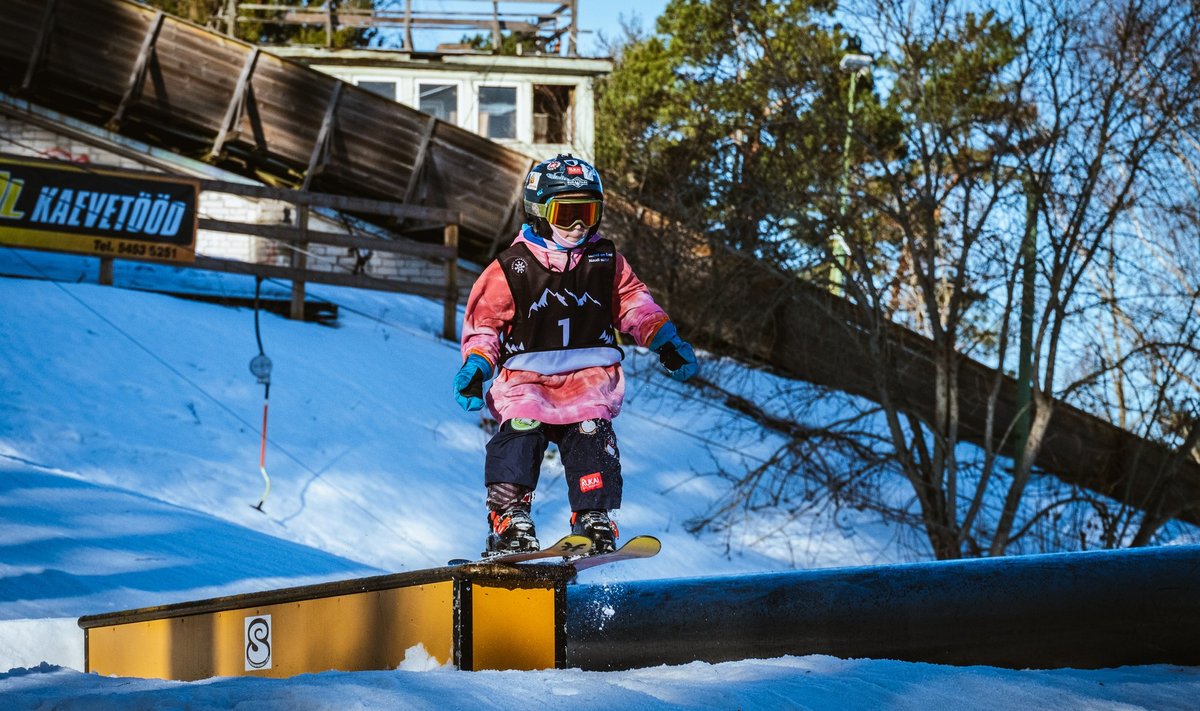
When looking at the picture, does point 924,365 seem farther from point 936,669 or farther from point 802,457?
point 936,669

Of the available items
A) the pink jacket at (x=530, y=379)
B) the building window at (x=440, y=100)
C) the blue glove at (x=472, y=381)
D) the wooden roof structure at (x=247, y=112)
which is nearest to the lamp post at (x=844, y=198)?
the pink jacket at (x=530, y=379)

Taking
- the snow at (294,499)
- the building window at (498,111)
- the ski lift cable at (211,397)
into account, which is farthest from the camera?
the building window at (498,111)

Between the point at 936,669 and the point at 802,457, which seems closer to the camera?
the point at 936,669

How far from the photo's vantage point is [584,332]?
5285mm

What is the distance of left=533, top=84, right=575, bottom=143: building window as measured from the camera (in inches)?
1000

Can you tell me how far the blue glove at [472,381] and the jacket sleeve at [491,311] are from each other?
0.06 metres

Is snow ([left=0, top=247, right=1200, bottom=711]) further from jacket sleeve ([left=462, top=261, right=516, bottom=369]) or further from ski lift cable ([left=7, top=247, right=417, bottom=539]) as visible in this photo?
jacket sleeve ([left=462, top=261, right=516, bottom=369])

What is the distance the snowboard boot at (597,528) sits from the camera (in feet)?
16.6

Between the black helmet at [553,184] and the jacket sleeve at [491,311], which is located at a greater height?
the black helmet at [553,184]

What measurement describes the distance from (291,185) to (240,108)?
220cm

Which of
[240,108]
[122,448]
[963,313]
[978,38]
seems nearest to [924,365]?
[963,313]

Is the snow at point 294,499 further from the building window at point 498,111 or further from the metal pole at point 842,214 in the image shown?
the building window at point 498,111

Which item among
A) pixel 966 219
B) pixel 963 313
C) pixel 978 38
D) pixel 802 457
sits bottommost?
pixel 802 457

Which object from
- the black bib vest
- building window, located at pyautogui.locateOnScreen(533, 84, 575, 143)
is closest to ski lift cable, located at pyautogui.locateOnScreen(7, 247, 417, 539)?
the black bib vest
